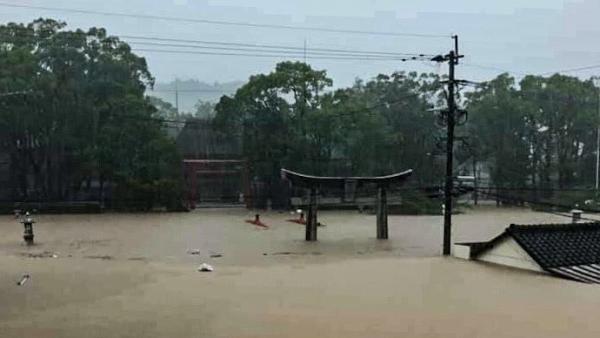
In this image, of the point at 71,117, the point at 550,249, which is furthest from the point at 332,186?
the point at 71,117

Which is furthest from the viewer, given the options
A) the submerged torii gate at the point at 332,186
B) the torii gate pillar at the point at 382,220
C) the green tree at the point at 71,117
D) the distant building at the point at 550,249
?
the green tree at the point at 71,117

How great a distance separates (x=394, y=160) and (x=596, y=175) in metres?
12.2

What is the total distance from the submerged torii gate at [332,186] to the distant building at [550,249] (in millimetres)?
6505

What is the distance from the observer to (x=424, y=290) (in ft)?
37.4

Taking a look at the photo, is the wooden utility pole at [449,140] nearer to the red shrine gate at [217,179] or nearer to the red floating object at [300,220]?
the red floating object at [300,220]

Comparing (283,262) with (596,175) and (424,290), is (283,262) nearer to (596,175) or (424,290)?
(424,290)

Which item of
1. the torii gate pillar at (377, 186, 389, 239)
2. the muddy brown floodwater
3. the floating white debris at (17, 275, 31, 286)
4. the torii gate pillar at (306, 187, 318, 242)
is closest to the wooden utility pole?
the muddy brown floodwater

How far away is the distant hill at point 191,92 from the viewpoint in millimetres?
76250

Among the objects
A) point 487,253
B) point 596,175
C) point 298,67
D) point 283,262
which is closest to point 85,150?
point 298,67

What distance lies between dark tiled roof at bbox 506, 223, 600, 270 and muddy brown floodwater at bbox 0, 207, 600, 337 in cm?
64

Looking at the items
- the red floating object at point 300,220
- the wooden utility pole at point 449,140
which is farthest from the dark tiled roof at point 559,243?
the red floating object at point 300,220

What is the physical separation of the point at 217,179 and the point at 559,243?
24.3 meters

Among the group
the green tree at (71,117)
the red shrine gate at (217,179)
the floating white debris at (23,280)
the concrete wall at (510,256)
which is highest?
the green tree at (71,117)

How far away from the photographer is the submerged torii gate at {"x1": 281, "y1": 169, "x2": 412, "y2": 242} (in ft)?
69.2
